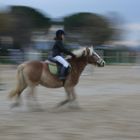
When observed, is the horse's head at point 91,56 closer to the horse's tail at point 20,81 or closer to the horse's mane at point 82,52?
the horse's mane at point 82,52

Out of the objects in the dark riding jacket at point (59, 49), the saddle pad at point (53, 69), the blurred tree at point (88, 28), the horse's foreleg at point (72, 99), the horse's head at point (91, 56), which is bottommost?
the blurred tree at point (88, 28)

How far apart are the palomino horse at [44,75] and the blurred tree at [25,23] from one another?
159ft

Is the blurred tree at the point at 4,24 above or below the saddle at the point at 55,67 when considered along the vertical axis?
below

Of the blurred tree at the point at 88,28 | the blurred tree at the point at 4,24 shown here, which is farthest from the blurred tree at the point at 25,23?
the blurred tree at the point at 88,28

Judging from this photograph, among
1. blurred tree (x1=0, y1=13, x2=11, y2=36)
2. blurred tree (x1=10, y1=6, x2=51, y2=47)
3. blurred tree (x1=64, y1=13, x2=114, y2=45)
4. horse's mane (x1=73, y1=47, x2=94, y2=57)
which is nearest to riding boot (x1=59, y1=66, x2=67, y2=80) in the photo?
horse's mane (x1=73, y1=47, x2=94, y2=57)

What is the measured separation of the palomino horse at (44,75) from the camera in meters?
13.5

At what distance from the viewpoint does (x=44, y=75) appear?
1355 centimetres

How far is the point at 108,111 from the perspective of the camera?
13242 mm

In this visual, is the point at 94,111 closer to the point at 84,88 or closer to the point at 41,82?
the point at 41,82

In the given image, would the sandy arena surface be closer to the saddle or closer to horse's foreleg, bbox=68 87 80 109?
horse's foreleg, bbox=68 87 80 109

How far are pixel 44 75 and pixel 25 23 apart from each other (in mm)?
51640

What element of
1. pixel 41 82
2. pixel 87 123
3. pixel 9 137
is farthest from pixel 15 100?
pixel 9 137

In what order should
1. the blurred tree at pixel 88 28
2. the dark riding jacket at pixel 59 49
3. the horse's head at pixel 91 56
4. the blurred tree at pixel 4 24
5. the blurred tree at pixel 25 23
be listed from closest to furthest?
1. the dark riding jacket at pixel 59 49
2. the horse's head at pixel 91 56
3. the blurred tree at pixel 4 24
4. the blurred tree at pixel 25 23
5. the blurred tree at pixel 88 28

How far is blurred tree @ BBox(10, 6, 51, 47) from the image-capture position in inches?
2480
